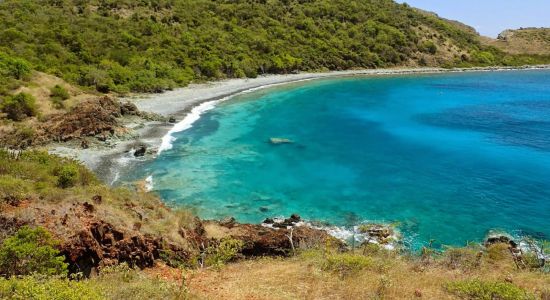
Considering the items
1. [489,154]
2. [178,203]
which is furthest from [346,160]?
[178,203]

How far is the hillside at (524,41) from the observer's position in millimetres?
175250

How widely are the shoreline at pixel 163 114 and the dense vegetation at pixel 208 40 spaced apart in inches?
159

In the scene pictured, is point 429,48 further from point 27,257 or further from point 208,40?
point 27,257

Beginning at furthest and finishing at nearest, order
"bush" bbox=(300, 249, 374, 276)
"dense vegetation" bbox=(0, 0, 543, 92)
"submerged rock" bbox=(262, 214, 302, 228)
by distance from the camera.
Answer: "dense vegetation" bbox=(0, 0, 543, 92) < "submerged rock" bbox=(262, 214, 302, 228) < "bush" bbox=(300, 249, 374, 276)

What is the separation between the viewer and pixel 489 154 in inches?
1756

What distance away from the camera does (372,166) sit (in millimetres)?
40812

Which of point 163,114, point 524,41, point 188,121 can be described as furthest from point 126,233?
point 524,41

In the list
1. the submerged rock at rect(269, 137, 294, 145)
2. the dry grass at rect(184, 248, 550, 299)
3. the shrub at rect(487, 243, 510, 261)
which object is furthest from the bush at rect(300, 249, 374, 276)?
the submerged rock at rect(269, 137, 294, 145)

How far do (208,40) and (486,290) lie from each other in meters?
96.9

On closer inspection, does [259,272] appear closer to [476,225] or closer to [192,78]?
[476,225]

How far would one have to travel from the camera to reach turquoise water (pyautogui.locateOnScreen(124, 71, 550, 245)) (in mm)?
29453

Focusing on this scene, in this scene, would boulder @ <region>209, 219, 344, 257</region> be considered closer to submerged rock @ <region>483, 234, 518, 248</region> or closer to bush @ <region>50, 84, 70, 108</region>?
submerged rock @ <region>483, 234, 518, 248</region>

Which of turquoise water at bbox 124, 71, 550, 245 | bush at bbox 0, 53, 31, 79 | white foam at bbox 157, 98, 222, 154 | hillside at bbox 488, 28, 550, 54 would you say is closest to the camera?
turquoise water at bbox 124, 71, 550, 245

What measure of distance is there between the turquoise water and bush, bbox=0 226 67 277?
50.6 ft
